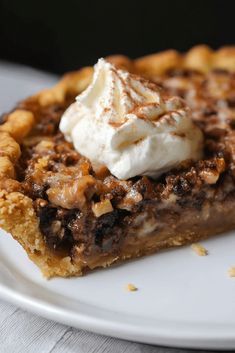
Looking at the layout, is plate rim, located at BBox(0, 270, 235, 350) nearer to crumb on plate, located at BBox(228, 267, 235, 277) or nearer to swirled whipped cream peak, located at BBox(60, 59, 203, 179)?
crumb on plate, located at BBox(228, 267, 235, 277)

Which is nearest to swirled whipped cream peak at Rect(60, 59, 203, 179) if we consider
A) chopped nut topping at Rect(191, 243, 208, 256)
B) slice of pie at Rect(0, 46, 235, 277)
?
slice of pie at Rect(0, 46, 235, 277)

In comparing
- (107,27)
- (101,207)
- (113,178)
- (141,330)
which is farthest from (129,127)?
(107,27)

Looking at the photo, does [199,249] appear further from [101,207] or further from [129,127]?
[129,127]

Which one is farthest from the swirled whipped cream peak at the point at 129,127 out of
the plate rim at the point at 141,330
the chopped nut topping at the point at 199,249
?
the plate rim at the point at 141,330

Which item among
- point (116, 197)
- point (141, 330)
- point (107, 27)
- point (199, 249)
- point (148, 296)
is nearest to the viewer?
point (141, 330)

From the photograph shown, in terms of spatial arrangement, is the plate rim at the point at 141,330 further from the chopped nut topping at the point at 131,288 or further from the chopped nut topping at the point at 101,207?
the chopped nut topping at the point at 101,207

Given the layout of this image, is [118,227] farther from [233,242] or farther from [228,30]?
[228,30]

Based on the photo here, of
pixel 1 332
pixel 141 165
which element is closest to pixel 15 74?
pixel 141 165
